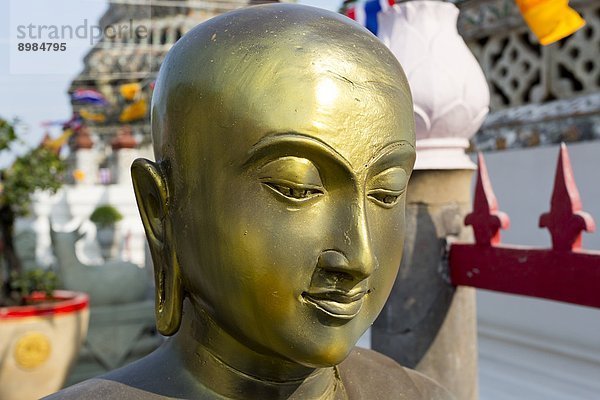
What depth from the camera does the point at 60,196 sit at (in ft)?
25.4

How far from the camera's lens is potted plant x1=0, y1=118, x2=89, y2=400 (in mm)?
3158

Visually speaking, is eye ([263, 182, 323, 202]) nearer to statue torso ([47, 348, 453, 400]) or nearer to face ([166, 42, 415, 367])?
face ([166, 42, 415, 367])

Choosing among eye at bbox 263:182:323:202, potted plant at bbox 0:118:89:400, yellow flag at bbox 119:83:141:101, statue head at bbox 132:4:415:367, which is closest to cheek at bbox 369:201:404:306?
statue head at bbox 132:4:415:367

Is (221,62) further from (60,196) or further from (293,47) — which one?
(60,196)

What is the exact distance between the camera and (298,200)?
855 millimetres

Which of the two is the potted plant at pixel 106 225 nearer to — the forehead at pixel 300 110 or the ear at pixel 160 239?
the ear at pixel 160 239

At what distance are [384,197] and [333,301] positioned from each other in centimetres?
18

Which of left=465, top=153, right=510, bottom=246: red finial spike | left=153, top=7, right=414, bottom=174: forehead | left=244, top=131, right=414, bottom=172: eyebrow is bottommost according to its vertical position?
left=465, top=153, right=510, bottom=246: red finial spike

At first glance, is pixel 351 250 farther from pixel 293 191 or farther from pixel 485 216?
pixel 485 216

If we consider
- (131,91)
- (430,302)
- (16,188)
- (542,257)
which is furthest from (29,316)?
(131,91)

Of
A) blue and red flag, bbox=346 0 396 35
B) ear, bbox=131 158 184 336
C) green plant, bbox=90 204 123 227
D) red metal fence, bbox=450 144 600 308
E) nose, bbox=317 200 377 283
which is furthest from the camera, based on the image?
green plant, bbox=90 204 123 227

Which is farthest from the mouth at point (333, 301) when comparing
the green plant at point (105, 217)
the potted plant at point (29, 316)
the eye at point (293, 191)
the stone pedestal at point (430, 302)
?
the green plant at point (105, 217)

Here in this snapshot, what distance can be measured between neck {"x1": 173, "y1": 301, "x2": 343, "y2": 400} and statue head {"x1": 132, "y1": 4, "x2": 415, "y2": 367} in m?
0.05

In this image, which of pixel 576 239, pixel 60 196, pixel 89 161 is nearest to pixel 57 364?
pixel 576 239
